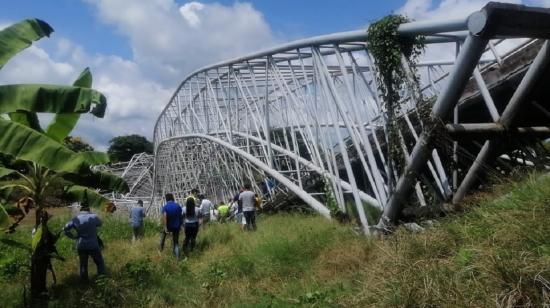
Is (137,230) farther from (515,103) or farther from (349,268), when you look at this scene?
(515,103)

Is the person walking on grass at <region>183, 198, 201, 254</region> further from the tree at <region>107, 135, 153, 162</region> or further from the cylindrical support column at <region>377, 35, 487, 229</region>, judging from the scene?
the tree at <region>107, 135, 153, 162</region>

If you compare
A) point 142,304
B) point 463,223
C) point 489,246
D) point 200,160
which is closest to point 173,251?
point 142,304

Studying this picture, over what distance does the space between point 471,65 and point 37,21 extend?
7400 millimetres

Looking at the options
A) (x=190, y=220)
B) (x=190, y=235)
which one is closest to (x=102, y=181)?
(x=190, y=220)

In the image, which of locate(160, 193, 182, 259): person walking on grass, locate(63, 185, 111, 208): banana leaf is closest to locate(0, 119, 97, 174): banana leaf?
locate(63, 185, 111, 208): banana leaf

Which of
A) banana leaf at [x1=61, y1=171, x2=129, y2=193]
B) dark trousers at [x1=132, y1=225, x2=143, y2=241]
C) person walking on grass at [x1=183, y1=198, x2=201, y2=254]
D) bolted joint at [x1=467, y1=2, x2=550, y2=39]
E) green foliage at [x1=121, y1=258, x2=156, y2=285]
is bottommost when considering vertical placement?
green foliage at [x1=121, y1=258, x2=156, y2=285]

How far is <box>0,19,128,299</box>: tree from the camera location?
7.98 meters

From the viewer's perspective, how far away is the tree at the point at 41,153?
798cm

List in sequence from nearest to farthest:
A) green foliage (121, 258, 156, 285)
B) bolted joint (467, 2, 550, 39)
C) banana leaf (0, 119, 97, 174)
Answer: bolted joint (467, 2, 550, 39) < banana leaf (0, 119, 97, 174) < green foliage (121, 258, 156, 285)

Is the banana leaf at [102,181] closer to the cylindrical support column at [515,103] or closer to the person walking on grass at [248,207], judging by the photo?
the person walking on grass at [248,207]

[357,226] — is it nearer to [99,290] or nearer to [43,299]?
[99,290]

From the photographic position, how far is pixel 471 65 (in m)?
→ 7.43

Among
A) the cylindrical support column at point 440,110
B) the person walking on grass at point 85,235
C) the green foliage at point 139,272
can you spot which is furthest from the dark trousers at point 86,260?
the cylindrical support column at point 440,110

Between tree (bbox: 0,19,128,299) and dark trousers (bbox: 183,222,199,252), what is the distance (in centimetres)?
258
